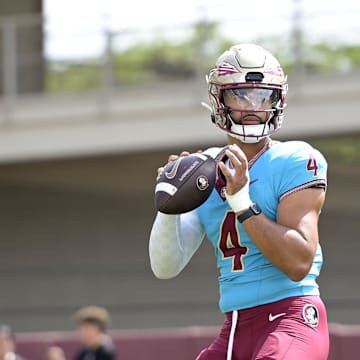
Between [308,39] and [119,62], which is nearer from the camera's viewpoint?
[308,39]

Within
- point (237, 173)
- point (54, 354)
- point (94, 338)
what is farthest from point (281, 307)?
point (54, 354)

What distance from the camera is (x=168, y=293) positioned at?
1700cm

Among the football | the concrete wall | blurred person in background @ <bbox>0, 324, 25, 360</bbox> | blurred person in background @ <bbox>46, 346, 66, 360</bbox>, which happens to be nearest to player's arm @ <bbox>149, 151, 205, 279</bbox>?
the football

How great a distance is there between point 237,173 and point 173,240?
57 cm

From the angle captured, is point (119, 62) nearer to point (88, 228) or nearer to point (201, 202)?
point (88, 228)

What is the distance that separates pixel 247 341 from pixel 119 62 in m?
10.5

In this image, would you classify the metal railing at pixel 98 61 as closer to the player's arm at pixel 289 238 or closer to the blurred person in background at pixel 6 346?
the blurred person in background at pixel 6 346

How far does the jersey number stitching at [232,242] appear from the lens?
4.47 metres

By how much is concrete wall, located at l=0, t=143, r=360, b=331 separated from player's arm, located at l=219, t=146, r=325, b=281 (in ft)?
40.7

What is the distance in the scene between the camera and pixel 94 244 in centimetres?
1731

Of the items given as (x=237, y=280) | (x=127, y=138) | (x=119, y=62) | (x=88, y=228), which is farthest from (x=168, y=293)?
(x=237, y=280)

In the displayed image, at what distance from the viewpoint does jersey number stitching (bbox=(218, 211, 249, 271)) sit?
4.47 meters

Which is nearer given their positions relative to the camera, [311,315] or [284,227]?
[284,227]

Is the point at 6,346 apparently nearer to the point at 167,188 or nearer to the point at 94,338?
the point at 94,338
